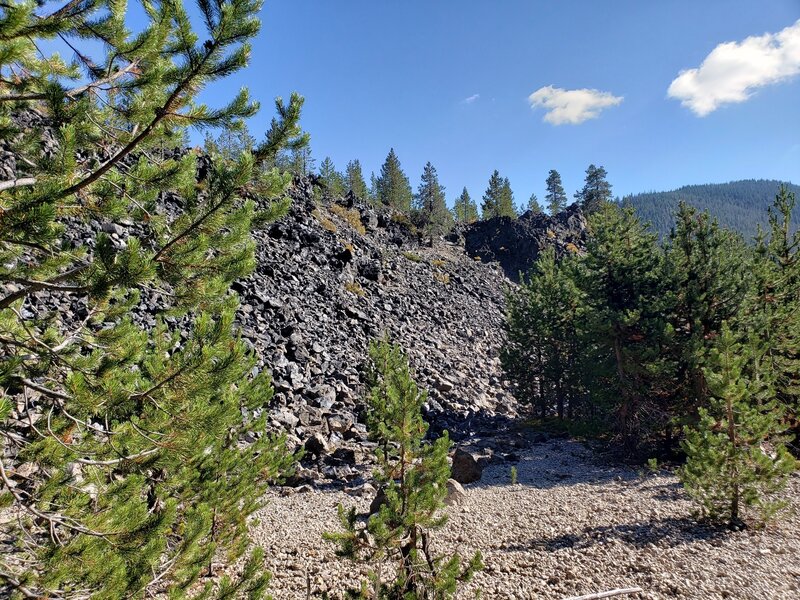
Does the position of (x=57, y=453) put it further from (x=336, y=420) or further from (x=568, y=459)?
(x=568, y=459)

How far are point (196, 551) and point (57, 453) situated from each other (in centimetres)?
183

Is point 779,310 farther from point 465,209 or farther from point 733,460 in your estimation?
point 465,209

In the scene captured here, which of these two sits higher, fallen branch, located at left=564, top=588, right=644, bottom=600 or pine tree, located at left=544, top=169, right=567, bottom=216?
pine tree, located at left=544, top=169, right=567, bottom=216

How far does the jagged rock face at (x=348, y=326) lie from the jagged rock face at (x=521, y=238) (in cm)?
1673

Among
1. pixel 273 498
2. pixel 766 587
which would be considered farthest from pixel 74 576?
pixel 273 498

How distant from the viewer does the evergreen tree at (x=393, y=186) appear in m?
74.6

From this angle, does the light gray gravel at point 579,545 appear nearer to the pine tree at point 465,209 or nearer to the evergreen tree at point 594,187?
the evergreen tree at point 594,187

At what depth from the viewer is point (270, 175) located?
4258 millimetres

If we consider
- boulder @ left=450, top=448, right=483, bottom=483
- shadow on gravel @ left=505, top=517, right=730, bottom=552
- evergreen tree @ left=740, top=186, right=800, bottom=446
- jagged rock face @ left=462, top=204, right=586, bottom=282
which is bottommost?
boulder @ left=450, top=448, right=483, bottom=483

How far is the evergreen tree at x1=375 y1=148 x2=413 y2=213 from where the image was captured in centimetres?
7462

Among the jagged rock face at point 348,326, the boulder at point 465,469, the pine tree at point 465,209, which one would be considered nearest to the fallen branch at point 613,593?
the boulder at point 465,469

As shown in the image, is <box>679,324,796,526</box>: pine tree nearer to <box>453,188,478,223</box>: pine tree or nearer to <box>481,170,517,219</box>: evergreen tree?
<box>481,170,517,219</box>: evergreen tree

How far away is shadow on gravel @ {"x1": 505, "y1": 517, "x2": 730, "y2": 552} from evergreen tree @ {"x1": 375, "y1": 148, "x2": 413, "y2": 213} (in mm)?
66963

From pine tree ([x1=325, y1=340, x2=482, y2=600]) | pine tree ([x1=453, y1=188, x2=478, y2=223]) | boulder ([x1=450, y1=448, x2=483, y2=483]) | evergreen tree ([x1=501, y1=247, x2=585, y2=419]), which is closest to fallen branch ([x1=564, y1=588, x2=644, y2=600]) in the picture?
pine tree ([x1=325, y1=340, x2=482, y2=600])
